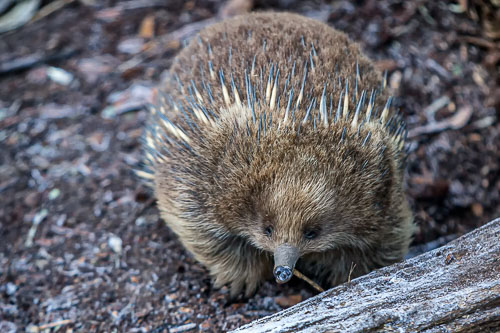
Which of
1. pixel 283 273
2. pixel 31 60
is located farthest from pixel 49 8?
pixel 283 273

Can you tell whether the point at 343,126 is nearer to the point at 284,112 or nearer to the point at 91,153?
the point at 284,112

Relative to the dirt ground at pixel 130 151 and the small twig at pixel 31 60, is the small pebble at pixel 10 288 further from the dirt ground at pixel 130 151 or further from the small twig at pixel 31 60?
the small twig at pixel 31 60

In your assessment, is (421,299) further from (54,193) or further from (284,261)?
(54,193)

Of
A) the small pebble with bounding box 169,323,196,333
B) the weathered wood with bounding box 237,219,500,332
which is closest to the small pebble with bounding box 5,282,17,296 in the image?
the small pebble with bounding box 169,323,196,333

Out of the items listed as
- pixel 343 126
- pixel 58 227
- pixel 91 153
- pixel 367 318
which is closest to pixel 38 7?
pixel 91 153

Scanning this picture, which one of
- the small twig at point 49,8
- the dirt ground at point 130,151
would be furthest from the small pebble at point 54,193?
the small twig at point 49,8

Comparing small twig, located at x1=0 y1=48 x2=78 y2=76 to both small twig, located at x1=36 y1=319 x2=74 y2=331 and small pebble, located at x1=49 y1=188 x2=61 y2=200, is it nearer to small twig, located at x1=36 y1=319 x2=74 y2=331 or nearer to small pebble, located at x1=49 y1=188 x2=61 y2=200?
small pebble, located at x1=49 y1=188 x2=61 y2=200
